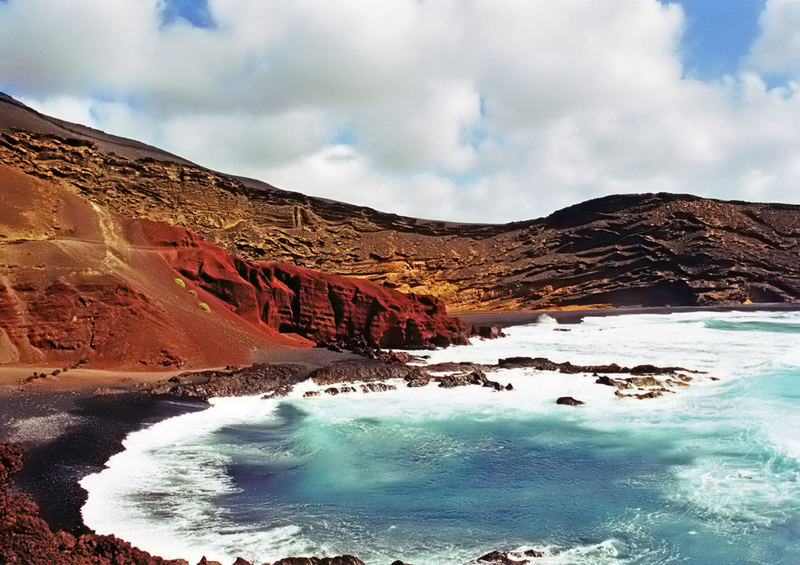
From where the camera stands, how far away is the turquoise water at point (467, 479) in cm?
595

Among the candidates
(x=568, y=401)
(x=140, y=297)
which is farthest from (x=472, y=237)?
(x=140, y=297)

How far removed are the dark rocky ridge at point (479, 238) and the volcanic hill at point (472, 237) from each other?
11cm

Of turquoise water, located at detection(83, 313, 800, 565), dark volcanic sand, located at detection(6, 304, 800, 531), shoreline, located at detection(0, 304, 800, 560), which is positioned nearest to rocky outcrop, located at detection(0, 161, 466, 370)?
shoreline, located at detection(0, 304, 800, 560)

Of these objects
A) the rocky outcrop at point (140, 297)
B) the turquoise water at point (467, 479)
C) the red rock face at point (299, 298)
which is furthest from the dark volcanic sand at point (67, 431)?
the red rock face at point (299, 298)

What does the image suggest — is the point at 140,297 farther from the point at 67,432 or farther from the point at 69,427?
the point at 67,432

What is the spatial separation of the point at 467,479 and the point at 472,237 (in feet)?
171

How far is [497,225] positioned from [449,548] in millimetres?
57013

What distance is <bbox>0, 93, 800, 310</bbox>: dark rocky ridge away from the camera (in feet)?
136

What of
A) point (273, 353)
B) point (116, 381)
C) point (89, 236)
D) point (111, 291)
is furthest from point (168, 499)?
point (89, 236)

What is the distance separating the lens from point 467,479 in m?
8.06

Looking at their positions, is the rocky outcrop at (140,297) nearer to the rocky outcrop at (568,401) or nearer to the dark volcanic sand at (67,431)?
the dark volcanic sand at (67,431)

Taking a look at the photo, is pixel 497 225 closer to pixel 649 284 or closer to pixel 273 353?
pixel 649 284

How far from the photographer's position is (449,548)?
5871 mm

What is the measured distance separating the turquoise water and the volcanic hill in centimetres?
3437
